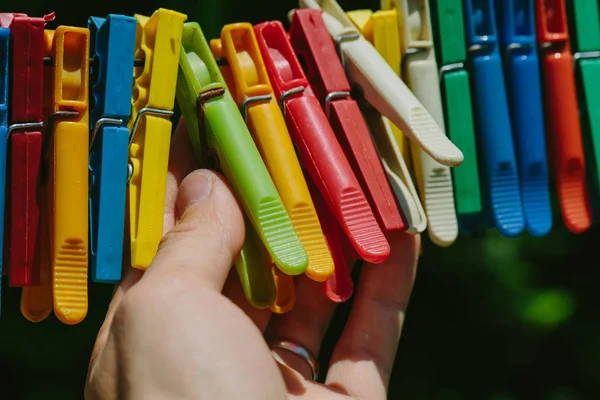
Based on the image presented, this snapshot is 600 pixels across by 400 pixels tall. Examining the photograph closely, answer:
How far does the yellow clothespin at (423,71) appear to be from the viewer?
1.09 metres

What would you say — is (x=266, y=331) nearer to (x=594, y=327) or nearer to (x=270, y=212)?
(x=270, y=212)

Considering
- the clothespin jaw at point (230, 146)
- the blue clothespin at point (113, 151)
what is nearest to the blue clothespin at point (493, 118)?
the clothespin jaw at point (230, 146)

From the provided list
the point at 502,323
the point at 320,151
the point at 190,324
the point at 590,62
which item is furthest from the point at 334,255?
the point at 502,323

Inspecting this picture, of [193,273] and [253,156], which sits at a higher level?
[253,156]

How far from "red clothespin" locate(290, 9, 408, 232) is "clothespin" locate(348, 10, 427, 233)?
0.02 m

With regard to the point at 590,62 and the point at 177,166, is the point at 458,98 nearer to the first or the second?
the point at 590,62

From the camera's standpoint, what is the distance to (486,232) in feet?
5.10

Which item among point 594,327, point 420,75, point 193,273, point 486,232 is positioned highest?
point 420,75

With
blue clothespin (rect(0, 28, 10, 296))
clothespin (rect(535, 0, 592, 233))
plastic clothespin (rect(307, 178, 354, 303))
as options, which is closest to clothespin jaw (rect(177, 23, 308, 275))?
plastic clothespin (rect(307, 178, 354, 303))

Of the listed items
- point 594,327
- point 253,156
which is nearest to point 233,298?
point 253,156

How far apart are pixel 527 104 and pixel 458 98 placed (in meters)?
0.11

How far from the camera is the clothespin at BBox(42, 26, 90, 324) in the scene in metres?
0.92

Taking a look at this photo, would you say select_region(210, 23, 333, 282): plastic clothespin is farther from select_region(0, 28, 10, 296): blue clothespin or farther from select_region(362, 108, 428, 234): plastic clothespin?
select_region(0, 28, 10, 296): blue clothespin

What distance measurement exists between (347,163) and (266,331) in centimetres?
38
